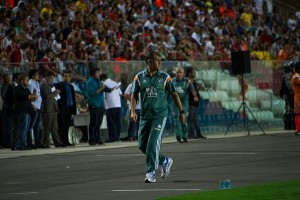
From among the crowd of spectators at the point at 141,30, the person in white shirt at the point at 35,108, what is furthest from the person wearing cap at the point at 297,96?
the person in white shirt at the point at 35,108

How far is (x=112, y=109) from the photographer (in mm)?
30594

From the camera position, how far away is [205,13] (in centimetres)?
4125

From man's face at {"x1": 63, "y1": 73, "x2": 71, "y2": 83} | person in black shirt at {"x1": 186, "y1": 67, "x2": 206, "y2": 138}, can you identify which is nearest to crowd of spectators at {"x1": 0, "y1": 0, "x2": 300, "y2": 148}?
man's face at {"x1": 63, "y1": 73, "x2": 71, "y2": 83}

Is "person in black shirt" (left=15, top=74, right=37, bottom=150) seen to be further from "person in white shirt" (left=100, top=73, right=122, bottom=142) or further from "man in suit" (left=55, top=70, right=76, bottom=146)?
"person in white shirt" (left=100, top=73, right=122, bottom=142)

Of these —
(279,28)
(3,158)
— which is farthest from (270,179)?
(279,28)

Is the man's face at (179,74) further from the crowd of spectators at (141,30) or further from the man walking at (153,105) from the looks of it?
the man walking at (153,105)

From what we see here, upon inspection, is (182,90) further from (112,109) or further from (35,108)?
(35,108)

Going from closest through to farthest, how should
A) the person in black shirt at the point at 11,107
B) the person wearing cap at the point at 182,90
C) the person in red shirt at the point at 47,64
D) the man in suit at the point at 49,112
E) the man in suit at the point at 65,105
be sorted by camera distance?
the person in black shirt at the point at 11,107 → the man in suit at the point at 49,112 → the man in suit at the point at 65,105 → the person in red shirt at the point at 47,64 → the person wearing cap at the point at 182,90

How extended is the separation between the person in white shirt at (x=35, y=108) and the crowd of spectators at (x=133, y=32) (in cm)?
72

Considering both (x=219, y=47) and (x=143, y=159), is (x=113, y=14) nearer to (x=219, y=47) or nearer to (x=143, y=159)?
(x=219, y=47)

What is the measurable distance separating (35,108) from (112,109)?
10.7ft

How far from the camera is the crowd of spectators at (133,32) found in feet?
97.5

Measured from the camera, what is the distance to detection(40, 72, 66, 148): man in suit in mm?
28234

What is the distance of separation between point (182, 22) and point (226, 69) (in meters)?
3.90
